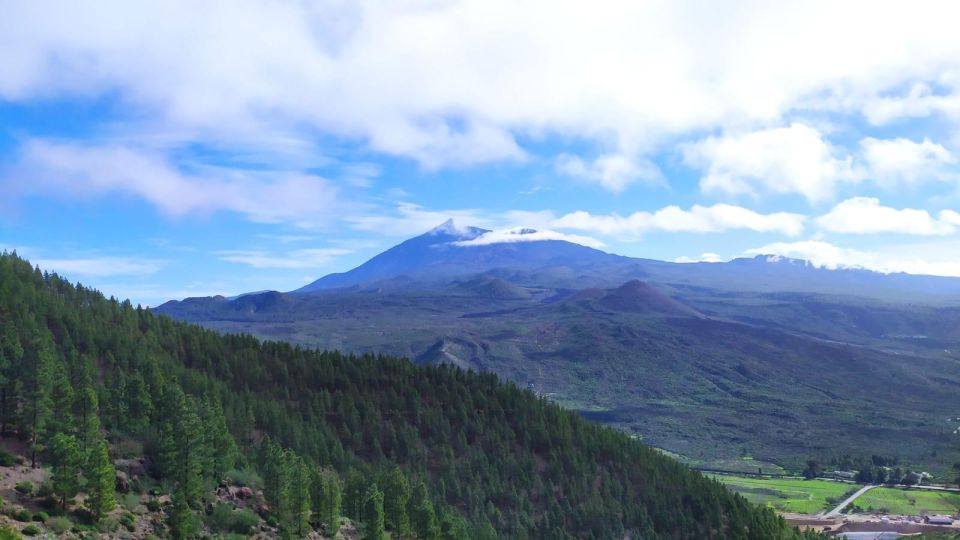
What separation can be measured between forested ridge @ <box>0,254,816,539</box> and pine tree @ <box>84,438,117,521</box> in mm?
133

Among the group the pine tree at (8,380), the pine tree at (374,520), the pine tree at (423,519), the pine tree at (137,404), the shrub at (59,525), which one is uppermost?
the pine tree at (8,380)

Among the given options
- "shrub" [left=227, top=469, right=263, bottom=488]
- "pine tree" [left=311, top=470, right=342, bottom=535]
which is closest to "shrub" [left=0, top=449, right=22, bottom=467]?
"shrub" [left=227, top=469, right=263, bottom=488]

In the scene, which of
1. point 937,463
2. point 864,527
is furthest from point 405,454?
point 937,463

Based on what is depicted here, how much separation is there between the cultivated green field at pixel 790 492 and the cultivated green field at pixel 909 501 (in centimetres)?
601

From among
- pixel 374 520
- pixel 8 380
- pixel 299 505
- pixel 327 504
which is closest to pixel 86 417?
pixel 8 380

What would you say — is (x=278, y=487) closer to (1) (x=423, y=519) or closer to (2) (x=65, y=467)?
(1) (x=423, y=519)

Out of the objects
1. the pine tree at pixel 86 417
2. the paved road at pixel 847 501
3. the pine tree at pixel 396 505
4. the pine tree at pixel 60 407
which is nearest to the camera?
the pine tree at pixel 60 407

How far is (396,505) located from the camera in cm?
6300

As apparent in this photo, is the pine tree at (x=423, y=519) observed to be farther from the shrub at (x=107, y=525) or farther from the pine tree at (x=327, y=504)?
the shrub at (x=107, y=525)

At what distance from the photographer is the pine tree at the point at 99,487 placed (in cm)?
4353

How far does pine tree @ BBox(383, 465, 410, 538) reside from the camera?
6206 cm

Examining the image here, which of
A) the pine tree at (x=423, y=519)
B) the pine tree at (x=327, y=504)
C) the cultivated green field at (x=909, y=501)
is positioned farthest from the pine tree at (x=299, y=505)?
the cultivated green field at (x=909, y=501)

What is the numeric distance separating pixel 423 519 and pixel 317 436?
32.0m

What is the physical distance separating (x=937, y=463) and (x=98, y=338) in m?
205
